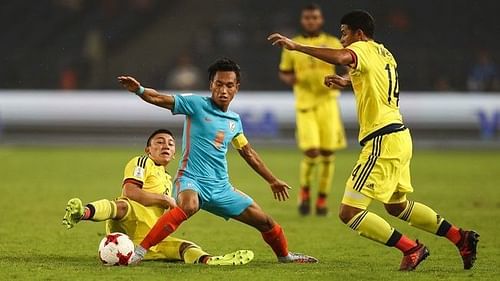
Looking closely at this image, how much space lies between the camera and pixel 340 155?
21.9m

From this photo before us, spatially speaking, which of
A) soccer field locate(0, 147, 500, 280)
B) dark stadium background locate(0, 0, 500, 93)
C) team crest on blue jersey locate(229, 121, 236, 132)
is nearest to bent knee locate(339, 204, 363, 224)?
soccer field locate(0, 147, 500, 280)

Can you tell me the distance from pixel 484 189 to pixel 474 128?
7698 mm

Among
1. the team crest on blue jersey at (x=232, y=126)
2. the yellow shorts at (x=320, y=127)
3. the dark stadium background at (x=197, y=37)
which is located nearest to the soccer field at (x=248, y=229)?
the yellow shorts at (x=320, y=127)

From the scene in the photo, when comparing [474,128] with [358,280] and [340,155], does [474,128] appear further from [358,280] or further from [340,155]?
[358,280]

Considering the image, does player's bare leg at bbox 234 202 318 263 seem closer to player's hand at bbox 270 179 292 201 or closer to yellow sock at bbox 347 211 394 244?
player's hand at bbox 270 179 292 201

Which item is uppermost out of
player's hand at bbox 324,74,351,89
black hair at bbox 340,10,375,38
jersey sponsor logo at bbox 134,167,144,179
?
black hair at bbox 340,10,375,38

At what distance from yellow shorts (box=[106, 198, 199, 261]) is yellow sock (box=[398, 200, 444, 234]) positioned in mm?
1786

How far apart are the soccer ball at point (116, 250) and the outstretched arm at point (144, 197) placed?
0.64 metres

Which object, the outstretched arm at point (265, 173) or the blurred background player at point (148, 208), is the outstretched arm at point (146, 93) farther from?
the blurred background player at point (148, 208)

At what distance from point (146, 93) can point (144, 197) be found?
120 centimetres

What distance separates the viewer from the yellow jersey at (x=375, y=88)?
8.73m

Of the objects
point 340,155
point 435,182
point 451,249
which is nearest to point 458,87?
point 340,155

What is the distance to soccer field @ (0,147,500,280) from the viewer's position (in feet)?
28.0

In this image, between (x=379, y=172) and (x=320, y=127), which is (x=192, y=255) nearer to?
(x=379, y=172)
